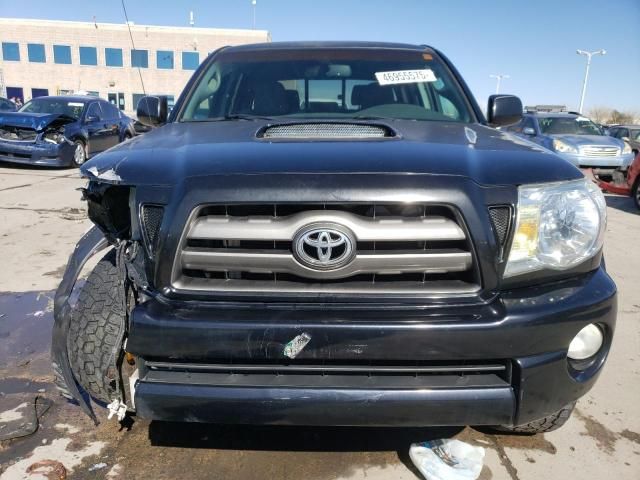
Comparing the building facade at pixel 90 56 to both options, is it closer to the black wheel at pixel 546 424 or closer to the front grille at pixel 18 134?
the front grille at pixel 18 134

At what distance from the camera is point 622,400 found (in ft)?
9.16

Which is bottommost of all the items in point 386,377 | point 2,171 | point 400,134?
point 2,171

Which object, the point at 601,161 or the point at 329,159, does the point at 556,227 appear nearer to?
the point at 329,159

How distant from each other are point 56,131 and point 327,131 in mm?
11124

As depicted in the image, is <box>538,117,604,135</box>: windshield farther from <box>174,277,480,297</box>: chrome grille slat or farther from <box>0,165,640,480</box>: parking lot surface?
<box>174,277,480,297</box>: chrome grille slat

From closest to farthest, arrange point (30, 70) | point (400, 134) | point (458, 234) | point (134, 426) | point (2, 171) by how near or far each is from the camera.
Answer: point (458, 234), point (400, 134), point (134, 426), point (2, 171), point (30, 70)

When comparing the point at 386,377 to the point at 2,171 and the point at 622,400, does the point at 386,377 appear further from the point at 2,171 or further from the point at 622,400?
the point at 2,171

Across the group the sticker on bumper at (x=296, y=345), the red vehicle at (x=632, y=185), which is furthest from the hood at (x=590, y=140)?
the sticker on bumper at (x=296, y=345)

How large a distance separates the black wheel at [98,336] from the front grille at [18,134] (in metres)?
10.7

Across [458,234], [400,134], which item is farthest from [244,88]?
[458,234]

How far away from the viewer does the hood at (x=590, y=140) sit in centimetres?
1245

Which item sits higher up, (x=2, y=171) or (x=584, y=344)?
(x=584, y=344)

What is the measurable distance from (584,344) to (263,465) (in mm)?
1392

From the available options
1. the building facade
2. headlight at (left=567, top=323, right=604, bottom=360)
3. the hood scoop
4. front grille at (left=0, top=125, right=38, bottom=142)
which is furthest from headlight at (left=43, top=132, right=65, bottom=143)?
the building facade
